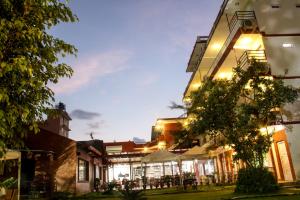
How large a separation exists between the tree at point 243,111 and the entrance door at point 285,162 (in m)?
4.51

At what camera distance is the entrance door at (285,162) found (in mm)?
16903

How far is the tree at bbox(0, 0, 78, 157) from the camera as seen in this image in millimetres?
5324

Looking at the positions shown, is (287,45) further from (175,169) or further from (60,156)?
(175,169)

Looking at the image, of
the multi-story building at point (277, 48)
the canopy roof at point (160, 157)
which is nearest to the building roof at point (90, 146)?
the canopy roof at point (160, 157)

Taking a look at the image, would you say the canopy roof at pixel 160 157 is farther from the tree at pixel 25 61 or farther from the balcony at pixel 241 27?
the tree at pixel 25 61

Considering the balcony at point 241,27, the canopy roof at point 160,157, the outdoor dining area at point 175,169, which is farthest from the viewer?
the outdoor dining area at point 175,169

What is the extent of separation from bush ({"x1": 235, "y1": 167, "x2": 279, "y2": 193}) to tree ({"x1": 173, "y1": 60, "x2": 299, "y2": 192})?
8.6 inches

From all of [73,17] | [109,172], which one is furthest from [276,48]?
[109,172]

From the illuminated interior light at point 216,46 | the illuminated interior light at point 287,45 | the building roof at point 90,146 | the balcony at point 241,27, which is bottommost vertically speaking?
the building roof at point 90,146

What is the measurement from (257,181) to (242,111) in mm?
2899

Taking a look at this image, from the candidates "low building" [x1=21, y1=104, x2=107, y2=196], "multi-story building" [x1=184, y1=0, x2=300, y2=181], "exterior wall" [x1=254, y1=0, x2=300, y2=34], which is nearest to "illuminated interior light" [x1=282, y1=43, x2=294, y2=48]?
"multi-story building" [x1=184, y1=0, x2=300, y2=181]

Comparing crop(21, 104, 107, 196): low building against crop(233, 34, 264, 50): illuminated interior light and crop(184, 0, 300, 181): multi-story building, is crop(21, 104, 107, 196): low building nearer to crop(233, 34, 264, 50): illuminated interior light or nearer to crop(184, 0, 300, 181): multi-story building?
crop(184, 0, 300, 181): multi-story building

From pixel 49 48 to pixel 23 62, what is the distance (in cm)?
117

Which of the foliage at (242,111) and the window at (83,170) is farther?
the window at (83,170)
